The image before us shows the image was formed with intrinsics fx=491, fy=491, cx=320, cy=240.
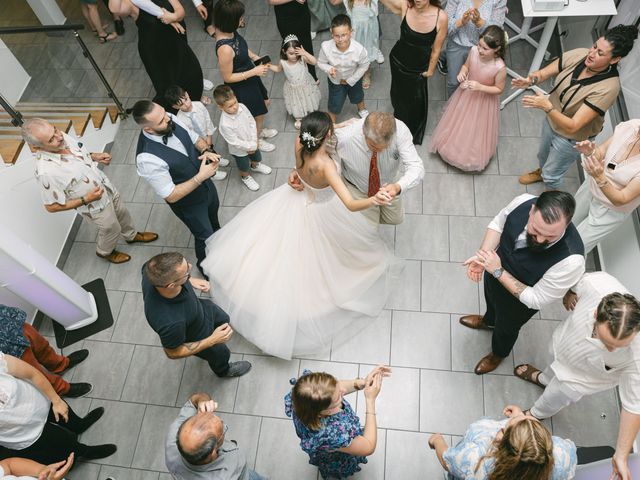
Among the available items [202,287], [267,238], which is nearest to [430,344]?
[267,238]

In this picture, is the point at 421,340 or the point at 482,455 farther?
the point at 421,340

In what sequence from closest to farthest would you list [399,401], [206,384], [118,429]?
[399,401] → [118,429] → [206,384]

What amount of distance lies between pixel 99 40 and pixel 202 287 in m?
4.83

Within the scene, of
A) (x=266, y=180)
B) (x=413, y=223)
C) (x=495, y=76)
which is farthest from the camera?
(x=266, y=180)

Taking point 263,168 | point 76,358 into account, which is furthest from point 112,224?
point 263,168

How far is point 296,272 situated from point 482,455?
182cm

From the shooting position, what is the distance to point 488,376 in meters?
3.60

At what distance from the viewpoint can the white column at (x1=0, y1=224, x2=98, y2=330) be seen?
11.3ft

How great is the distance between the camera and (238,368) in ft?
12.3

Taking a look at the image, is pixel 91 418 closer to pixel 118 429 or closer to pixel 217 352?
pixel 118 429

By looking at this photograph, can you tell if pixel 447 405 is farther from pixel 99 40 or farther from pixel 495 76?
pixel 99 40

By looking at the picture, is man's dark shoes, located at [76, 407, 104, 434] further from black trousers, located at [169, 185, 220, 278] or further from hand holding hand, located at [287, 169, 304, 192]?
hand holding hand, located at [287, 169, 304, 192]

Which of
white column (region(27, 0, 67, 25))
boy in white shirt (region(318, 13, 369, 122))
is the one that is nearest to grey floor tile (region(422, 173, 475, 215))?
boy in white shirt (region(318, 13, 369, 122))

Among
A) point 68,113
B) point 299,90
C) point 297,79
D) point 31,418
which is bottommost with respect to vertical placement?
point 299,90
